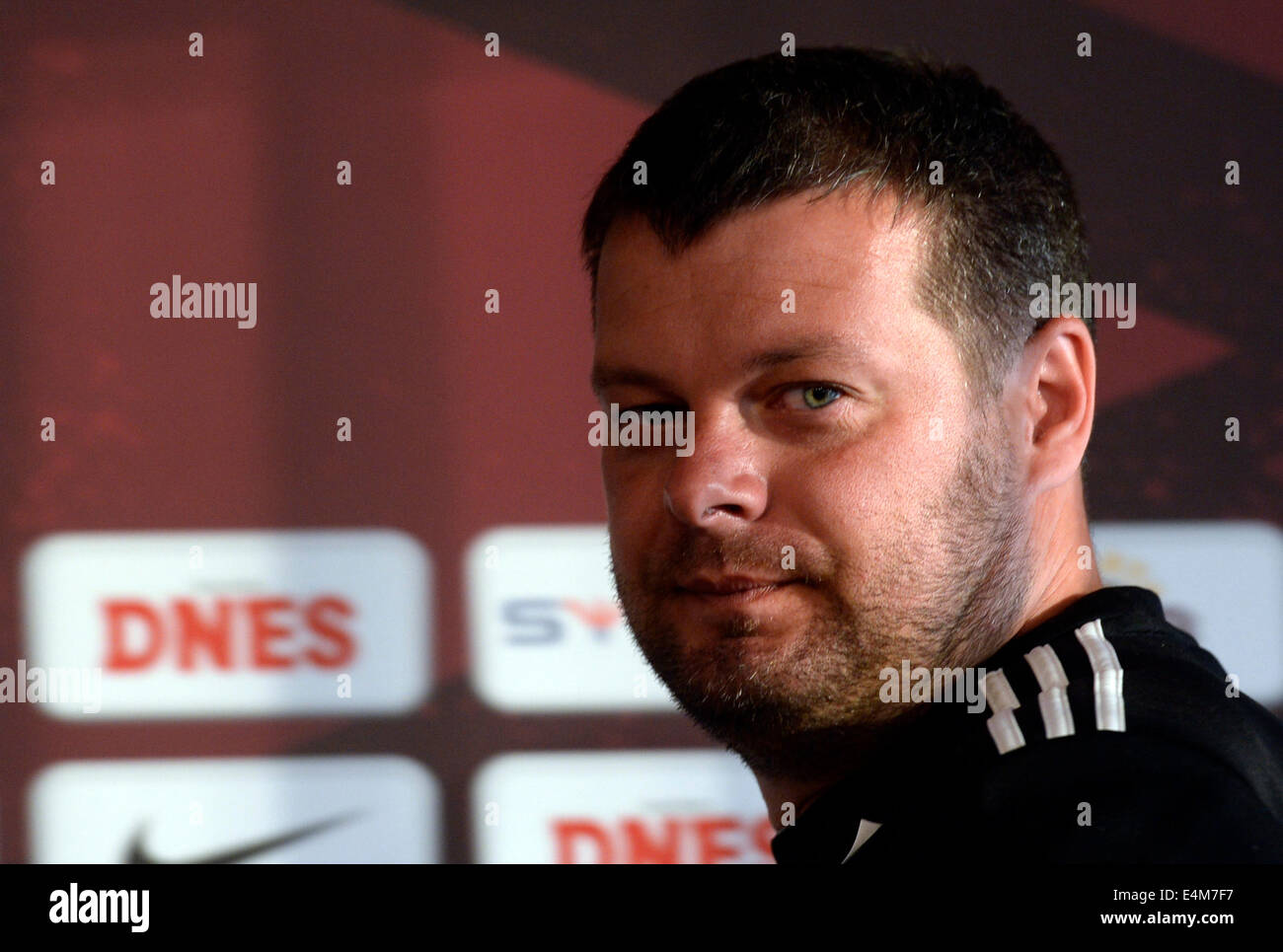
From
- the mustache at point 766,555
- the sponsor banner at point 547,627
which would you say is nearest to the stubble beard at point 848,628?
the mustache at point 766,555

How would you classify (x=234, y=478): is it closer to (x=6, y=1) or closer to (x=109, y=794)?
(x=109, y=794)

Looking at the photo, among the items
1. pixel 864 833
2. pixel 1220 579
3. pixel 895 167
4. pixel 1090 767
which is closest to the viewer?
pixel 1090 767

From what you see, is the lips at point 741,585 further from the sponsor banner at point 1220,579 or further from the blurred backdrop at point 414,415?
the sponsor banner at point 1220,579

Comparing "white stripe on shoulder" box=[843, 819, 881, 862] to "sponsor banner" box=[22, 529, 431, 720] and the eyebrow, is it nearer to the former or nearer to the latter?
the eyebrow

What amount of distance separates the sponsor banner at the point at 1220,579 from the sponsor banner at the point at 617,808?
2.11ft

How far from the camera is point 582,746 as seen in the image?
6.47 ft

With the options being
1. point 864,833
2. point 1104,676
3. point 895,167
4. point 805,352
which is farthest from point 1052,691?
point 895,167

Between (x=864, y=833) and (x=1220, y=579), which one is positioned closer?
(x=864, y=833)

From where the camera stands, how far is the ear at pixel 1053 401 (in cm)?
87

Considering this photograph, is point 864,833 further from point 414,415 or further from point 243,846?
point 243,846

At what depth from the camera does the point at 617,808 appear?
1.97 meters

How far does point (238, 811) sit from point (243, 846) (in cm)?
5
